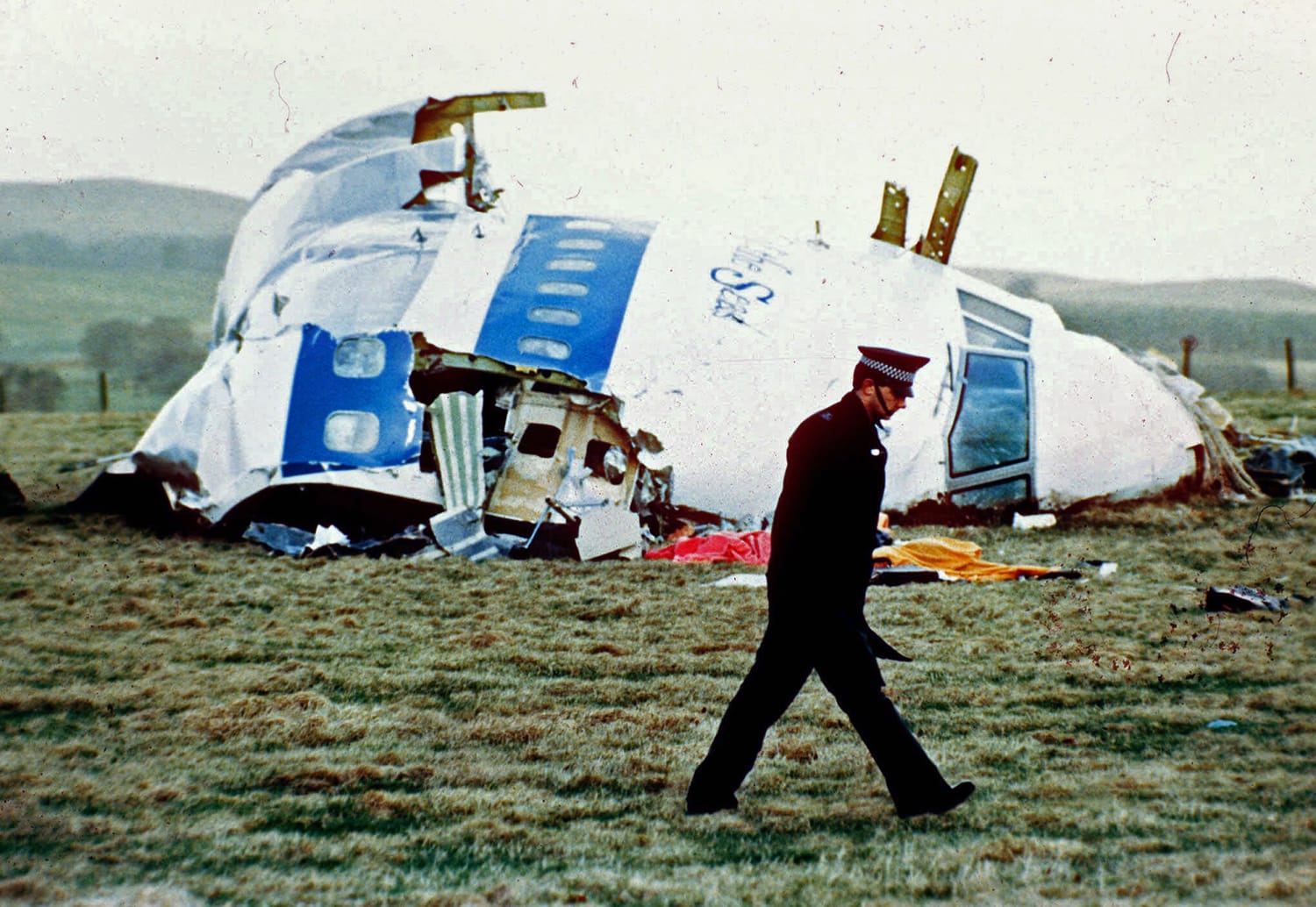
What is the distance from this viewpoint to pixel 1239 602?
9016 mm

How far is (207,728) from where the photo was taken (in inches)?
→ 254

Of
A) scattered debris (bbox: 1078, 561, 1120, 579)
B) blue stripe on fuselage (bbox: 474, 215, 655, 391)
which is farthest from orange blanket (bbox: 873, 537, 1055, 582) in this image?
blue stripe on fuselage (bbox: 474, 215, 655, 391)

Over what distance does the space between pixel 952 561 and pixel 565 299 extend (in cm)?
411

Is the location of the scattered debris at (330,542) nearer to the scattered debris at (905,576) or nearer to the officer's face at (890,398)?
the scattered debris at (905,576)

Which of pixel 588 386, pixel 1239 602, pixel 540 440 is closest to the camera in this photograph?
pixel 1239 602

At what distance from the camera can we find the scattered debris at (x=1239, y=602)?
9000 mm

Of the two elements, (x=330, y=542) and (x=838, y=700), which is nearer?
(x=838, y=700)

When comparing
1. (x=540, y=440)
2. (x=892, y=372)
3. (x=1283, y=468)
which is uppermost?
(x=892, y=372)

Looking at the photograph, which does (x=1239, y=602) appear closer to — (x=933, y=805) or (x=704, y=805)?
(x=933, y=805)

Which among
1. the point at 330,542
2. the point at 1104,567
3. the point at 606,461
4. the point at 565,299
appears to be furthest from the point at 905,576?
the point at 330,542

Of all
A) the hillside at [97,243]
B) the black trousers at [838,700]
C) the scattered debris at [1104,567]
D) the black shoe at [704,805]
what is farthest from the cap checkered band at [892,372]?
the hillside at [97,243]

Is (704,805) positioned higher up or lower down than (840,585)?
lower down

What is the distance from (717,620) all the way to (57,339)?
61533mm

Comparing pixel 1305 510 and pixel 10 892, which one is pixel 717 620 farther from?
pixel 1305 510
